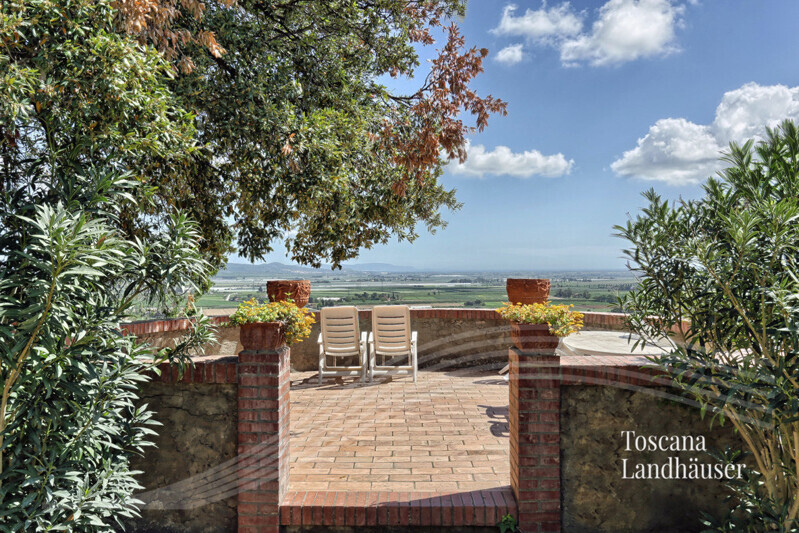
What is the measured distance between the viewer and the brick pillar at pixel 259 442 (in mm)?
2932

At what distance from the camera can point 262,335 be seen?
2957 mm

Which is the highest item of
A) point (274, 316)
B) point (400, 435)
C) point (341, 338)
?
point (274, 316)

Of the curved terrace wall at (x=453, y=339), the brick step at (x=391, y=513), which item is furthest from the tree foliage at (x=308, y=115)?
the brick step at (x=391, y=513)

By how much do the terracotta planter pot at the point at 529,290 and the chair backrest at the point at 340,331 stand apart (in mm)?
2370

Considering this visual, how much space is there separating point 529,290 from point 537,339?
139 inches

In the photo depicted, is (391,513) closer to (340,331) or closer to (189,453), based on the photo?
(189,453)

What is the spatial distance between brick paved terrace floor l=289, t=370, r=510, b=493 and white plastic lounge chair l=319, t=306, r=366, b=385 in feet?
0.73

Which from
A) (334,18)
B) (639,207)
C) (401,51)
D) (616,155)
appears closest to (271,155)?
(334,18)

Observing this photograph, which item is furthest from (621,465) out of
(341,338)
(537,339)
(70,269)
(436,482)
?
(341,338)

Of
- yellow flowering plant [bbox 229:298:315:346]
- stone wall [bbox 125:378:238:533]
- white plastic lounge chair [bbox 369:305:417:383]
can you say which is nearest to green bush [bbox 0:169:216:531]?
stone wall [bbox 125:378:238:533]

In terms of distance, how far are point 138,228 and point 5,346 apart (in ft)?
8.50

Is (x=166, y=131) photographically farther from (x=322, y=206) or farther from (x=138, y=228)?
(x=322, y=206)

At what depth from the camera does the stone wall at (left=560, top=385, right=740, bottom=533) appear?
2.90m

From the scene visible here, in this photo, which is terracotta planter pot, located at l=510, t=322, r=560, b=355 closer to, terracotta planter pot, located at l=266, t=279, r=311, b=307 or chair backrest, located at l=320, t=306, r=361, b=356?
chair backrest, located at l=320, t=306, r=361, b=356
